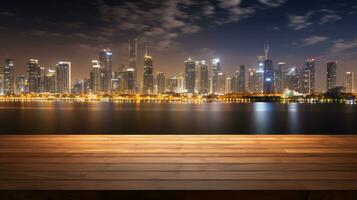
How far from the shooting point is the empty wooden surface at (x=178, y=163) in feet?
8.92

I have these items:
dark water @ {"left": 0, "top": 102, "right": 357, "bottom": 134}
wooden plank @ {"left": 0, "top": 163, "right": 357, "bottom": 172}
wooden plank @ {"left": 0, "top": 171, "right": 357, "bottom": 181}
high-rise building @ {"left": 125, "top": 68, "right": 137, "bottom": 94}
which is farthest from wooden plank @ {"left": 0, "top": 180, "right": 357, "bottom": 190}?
high-rise building @ {"left": 125, "top": 68, "right": 137, "bottom": 94}

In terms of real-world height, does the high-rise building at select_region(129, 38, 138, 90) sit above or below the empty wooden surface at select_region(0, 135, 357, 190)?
above

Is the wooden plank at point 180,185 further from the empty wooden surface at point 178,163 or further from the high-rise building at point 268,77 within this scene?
the high-rise building at point 268,77

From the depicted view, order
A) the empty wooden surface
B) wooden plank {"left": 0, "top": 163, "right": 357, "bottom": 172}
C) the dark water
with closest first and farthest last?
the empty wooden surface
wooden plank {"left": 0, "top": 163, "right": 357, "bottom": 172}
the dark water

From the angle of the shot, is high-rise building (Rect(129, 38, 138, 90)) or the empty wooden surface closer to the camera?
the empty wooden surface

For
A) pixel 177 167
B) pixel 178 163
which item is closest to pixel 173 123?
pixel 178 163

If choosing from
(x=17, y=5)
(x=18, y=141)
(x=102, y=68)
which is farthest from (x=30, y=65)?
(x=18, y=141)

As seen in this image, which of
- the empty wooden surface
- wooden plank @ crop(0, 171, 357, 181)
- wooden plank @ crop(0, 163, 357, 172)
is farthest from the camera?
wooden plank @ crop(0, 163, 357, 172)

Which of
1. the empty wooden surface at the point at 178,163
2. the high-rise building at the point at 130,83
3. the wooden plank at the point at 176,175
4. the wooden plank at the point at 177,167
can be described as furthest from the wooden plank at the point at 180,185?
the high-rise building at the point at 130,83

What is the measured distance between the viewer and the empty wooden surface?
8.92 feet

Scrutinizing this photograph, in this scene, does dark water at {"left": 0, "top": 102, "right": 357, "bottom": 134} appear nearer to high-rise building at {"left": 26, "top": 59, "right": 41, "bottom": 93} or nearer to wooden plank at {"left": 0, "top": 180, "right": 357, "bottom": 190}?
wooden plank at {"left": 0, "top": 180, "right": 357, "bottom": 190}

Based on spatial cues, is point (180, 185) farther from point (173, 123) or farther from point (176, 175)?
point (173, 123)
